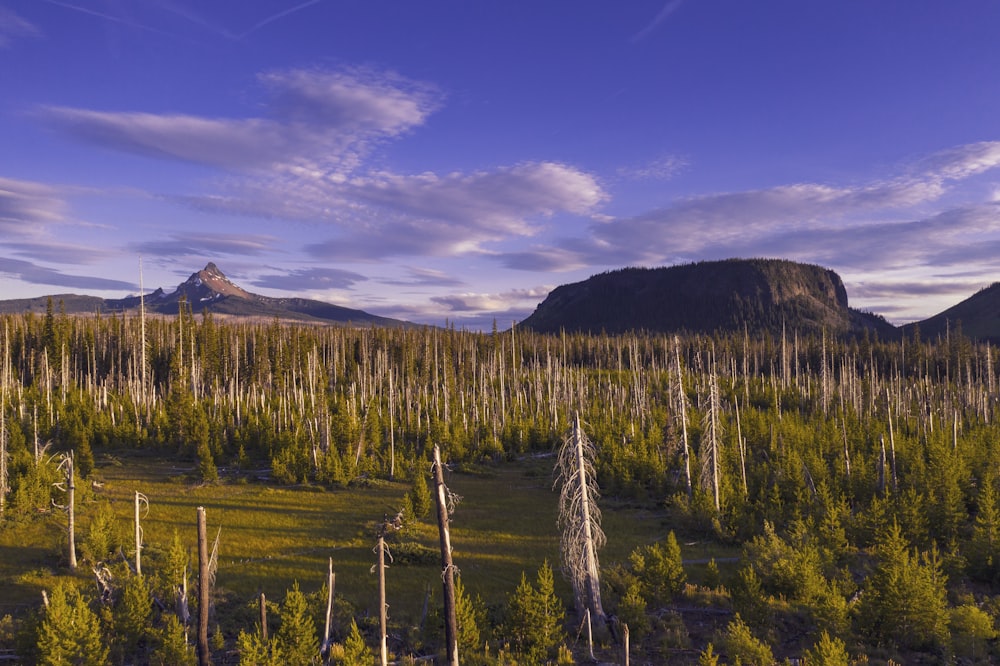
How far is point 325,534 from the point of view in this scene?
34344 millimetres

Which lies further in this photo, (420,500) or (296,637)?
(420,500)

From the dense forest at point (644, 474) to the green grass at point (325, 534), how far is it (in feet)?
7.20

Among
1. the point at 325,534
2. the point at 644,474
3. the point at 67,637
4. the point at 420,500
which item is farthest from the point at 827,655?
the point at 644,474

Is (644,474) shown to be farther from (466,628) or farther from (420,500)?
(466,628)

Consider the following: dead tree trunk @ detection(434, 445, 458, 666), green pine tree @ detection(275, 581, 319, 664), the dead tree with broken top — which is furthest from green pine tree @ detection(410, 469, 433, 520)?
dead tree trunk @ detection(434, 445, 458, 666)

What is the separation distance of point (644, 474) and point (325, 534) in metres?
24.4

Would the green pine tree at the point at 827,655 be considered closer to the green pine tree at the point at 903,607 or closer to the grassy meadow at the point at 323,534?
the green pine tree at the point at 903,607

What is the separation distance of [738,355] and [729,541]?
107 meters

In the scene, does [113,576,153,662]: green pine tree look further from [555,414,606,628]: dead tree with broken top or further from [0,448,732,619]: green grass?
[555,414,606,628]: dead tree with broken top

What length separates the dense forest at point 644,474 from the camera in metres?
19.4

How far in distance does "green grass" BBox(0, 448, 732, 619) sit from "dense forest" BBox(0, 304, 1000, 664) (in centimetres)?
219

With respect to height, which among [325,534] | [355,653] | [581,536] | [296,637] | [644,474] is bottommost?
[325,534]

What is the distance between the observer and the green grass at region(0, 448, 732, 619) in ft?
86.1

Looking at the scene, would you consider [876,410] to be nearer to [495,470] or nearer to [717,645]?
[495,470]
